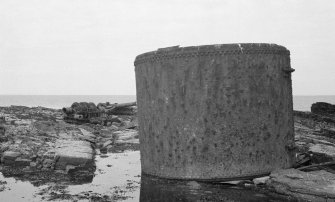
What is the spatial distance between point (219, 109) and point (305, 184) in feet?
5.83

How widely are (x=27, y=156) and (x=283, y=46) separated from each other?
21.2 feet

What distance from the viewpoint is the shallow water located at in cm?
561

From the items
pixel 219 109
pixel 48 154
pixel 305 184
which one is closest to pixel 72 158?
pixel 48 154

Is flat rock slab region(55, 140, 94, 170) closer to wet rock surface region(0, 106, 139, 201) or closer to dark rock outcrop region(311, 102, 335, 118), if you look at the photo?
wet rock surface region(0, 106, 139, 201)

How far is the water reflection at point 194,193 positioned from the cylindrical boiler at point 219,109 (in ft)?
0.66

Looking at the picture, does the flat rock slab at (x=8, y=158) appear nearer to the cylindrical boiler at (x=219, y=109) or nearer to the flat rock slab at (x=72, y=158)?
the flat rock slab at (x=72, y=158)

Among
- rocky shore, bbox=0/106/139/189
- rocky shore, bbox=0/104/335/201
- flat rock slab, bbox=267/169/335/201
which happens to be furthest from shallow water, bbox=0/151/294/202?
rocky shore, bbox=0/106/139/189

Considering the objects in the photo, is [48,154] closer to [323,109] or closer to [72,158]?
[72,158]

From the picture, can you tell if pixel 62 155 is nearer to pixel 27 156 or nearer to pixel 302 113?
pixel 27 156

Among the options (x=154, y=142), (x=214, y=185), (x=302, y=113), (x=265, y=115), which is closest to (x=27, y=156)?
(x=154, y=142)

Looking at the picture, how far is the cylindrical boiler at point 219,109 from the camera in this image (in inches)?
246

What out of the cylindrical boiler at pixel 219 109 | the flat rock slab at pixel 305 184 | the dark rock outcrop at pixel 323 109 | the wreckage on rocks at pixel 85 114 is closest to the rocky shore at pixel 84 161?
the flat rock slab at pixel 305 184

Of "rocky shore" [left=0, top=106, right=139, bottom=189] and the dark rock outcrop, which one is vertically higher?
the dark rock outcrop

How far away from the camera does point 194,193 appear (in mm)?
5801
